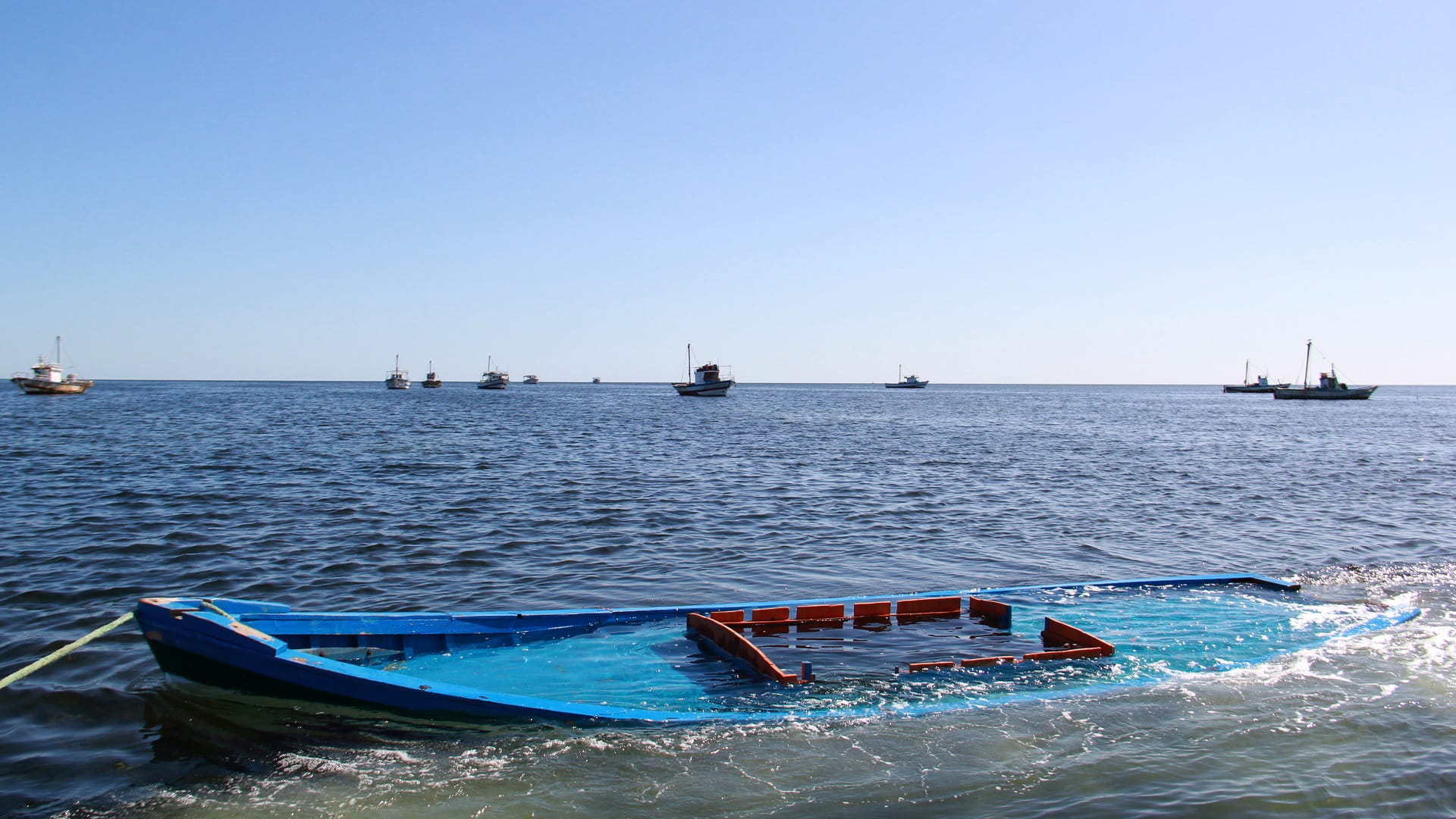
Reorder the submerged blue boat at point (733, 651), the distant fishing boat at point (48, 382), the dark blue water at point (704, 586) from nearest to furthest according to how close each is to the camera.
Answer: the dark blue water at point (704, 586), the submerged blue boat at point (733, 651), the distant fishing boat at point (48, 382)

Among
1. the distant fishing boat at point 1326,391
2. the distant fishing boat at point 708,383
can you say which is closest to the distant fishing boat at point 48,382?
the distant fishing boat at point 708,383

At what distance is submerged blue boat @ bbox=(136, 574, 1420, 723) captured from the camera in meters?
8.58

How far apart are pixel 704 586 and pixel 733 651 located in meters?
4.67

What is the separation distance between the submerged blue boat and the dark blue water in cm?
35

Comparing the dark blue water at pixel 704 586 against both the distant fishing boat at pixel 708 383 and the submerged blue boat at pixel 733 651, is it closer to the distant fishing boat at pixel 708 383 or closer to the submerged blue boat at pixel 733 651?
the submerged blue boat at pixel 733 651

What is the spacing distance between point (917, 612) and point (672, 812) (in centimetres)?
609

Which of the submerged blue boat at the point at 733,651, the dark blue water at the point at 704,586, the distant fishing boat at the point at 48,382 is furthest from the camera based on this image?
the distant fishing boat at the point at 48,382

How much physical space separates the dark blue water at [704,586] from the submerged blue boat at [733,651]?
13.9 inches

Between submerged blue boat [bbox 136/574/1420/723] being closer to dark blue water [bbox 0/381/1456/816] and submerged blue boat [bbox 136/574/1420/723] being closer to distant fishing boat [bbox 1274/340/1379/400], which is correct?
dark blue water [bbox 0/381/1456/816]

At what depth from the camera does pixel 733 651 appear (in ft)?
33.7

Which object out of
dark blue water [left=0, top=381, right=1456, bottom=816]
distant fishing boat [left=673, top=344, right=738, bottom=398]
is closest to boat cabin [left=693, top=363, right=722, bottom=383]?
distant fishing boat [left=673, top=344, right=738, bottom=398]

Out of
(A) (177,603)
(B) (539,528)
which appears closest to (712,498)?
(B) (539,528)

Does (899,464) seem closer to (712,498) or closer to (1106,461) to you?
(1106,461)

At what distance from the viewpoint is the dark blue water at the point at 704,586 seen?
7.46m
